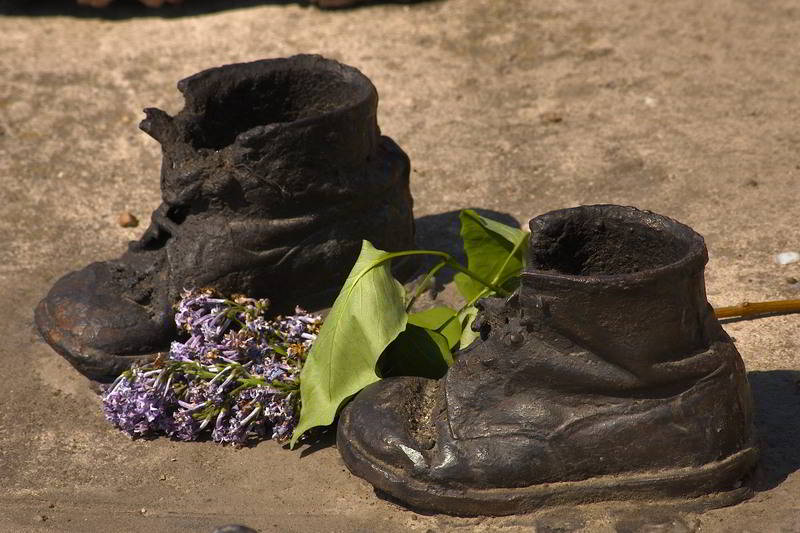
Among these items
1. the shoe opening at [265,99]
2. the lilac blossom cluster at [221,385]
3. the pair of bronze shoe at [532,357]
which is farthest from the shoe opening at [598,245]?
the shoe opening at [265,99]

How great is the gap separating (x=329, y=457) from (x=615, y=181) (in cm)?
220

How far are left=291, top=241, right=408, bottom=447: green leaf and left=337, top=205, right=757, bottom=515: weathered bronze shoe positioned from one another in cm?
25

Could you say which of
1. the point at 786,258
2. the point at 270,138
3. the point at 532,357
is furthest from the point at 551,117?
the point at 532,357

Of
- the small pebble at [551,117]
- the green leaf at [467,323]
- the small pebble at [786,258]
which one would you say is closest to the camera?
the green leaf at [467,323]

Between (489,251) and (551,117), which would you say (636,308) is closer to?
(489,251)

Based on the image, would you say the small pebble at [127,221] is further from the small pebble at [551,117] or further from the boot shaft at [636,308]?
the boot shaft at [636,308]

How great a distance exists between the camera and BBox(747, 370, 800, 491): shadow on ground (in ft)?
10.1

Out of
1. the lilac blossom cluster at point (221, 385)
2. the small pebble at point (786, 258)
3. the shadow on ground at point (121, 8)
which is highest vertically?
the small pebble at point (786, 258)

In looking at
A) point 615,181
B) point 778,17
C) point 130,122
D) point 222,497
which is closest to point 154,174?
point 130,122

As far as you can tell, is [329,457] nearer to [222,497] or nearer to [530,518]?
[222,497]

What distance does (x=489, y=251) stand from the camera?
3969mm

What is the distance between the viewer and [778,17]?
6246mm

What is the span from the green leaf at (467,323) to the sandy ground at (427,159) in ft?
1.91

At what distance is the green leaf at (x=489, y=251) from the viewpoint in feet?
12.8
